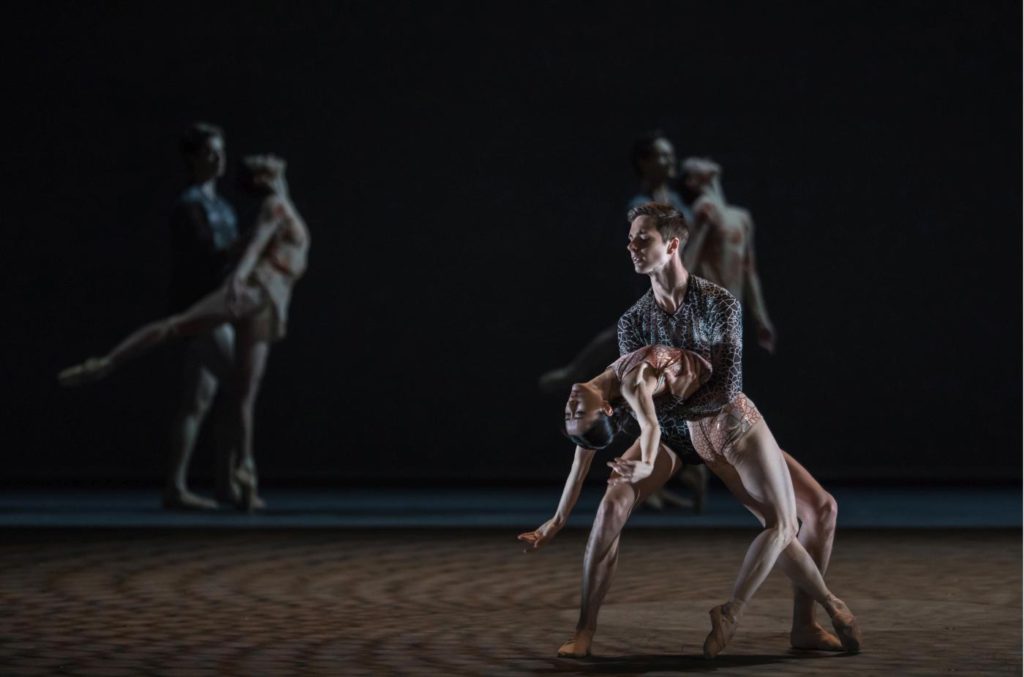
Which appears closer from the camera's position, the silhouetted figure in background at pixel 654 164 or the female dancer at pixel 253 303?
the female dancer at pixel 253 303

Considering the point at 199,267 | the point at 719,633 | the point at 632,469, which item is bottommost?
the point at 719,633

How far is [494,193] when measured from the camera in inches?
619

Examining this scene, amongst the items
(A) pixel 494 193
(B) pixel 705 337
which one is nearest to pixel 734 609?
(B) pixel 705 337

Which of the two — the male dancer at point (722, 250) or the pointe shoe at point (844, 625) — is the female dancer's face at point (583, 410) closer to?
the pointe shoe at point (844, 625)

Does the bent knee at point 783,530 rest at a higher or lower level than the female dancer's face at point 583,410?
lower

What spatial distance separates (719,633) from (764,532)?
0.35m

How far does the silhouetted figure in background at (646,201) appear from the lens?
12.9 meters

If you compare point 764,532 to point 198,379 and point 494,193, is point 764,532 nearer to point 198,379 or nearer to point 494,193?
point 198,379

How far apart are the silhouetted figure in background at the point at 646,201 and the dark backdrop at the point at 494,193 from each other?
207 cm

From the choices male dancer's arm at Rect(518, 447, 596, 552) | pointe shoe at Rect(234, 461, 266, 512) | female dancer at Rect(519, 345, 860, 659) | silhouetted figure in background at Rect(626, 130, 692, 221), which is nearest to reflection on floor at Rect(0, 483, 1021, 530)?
pointe shoe at Rect(234, 461, 266, 512)

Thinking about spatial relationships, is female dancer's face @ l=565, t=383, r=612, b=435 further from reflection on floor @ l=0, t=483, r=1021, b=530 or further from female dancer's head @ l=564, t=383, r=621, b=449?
reflection on floor @ l=0, t=483, r=1021, b=530

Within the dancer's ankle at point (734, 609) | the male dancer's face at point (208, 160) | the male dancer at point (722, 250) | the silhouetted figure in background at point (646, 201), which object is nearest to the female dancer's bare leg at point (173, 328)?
the male dancer's face at point (208, 160)

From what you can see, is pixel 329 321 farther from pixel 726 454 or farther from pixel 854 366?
pixel 726 454

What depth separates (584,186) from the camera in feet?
51.6
